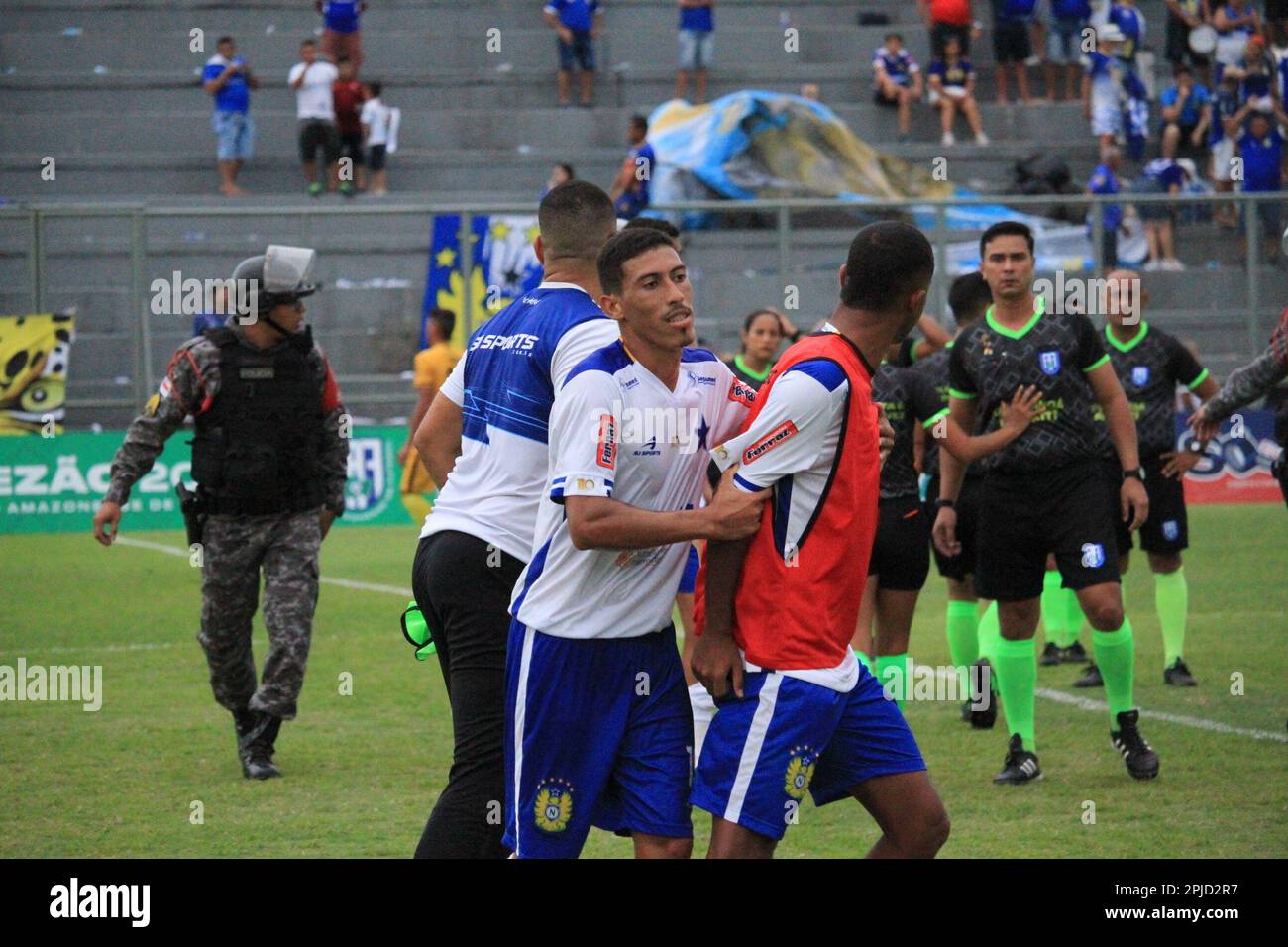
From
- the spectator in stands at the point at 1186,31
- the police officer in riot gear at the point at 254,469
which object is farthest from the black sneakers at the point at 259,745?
the spectator in stands at the point at 1186,31

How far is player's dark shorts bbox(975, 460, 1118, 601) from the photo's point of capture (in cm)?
827

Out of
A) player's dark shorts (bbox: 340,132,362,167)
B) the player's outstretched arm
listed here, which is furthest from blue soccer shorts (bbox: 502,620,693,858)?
player's dark shorts (bbox: 340,132,362,167)

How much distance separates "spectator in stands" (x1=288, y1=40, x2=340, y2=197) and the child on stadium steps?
2230cm

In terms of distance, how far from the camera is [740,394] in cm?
532

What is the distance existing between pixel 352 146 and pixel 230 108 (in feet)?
6.33

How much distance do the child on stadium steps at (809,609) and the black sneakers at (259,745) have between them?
14.1 feet

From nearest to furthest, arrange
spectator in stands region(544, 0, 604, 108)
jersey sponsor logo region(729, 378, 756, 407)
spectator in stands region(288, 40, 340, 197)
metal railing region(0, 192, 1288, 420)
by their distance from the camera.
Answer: jersey sponsor logo region(729, 378, 756, 407) < metal railing region(0, 192, 1288, 420) < spectator in stands region(288, 40, 340, 197) < spectator in stands region(544, 0, 604, 108)

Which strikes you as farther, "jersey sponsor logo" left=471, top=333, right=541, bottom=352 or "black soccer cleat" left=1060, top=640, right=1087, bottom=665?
"black soccer cleat" left=1060, top=640, right=1087, bottom=665

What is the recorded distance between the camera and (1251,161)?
25.5 metres

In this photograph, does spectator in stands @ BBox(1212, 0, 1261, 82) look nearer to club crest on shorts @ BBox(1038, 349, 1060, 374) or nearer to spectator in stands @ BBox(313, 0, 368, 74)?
spectator in stands @ BBox(313, 0, 368, 74)

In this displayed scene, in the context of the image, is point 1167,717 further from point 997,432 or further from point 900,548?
point 997,432

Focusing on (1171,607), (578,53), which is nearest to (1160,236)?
(578,53)
